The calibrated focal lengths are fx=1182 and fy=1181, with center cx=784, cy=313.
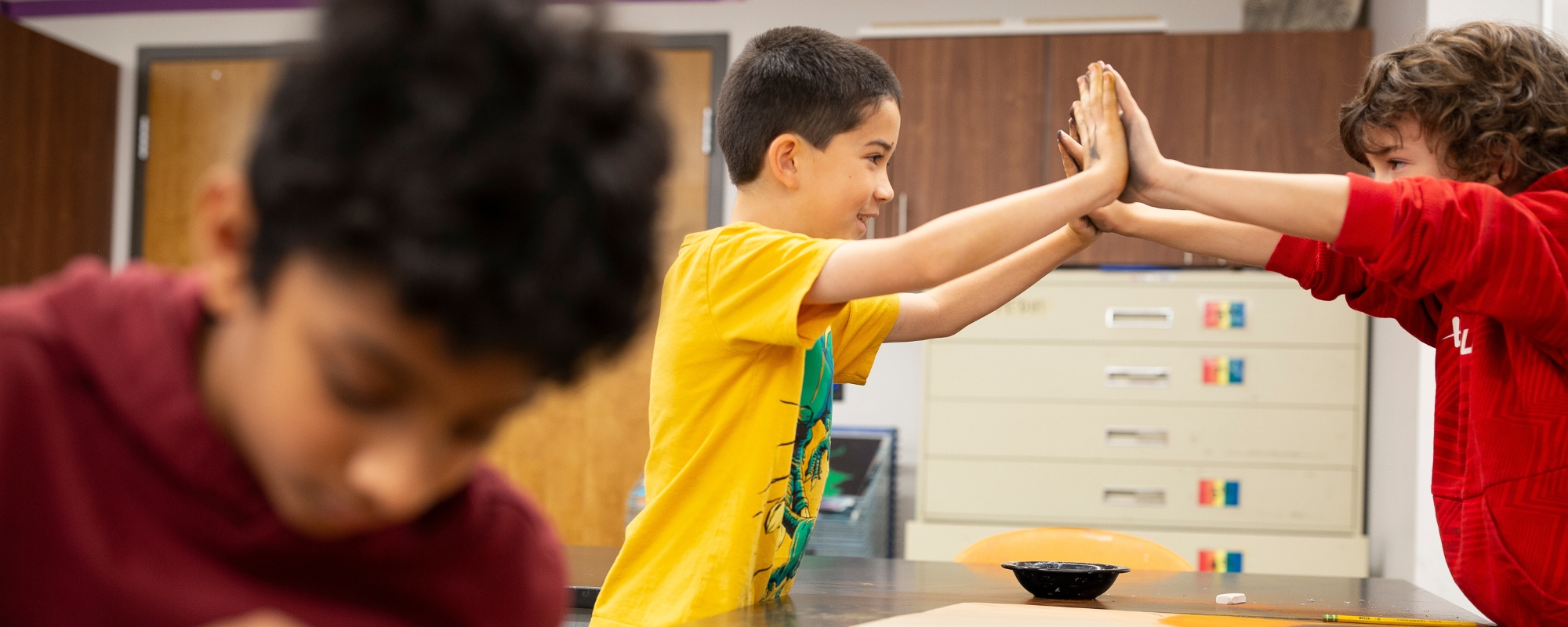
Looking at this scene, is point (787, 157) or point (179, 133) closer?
point (787, 157)

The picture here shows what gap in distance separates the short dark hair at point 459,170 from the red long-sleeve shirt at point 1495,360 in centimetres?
83

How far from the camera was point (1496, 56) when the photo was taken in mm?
1219

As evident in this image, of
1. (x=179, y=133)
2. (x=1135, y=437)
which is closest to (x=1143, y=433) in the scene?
(x=1135, y=437)

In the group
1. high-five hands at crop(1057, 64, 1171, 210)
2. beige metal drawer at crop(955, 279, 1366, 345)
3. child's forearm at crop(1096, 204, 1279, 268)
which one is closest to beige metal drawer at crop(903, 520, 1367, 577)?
beige metal drawer at crop(955, 279, 1366, 345)

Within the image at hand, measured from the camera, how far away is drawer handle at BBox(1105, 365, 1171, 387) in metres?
3.30

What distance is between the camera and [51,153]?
4.00 meters

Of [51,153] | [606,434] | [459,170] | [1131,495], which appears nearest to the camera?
[459,170]

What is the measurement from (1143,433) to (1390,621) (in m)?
2.07

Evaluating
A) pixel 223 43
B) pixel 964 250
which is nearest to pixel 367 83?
pixel 964 250

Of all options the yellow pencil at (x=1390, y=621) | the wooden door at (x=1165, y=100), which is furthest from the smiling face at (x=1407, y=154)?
the wooden door at (x=1165, y=100)

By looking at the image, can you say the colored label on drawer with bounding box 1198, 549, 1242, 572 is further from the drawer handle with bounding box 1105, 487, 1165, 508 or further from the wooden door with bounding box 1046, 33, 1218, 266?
the wooden door with bounding box 1046, 33, 1218, 266

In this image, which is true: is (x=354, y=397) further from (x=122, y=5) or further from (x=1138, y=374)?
(x=122, y=5)

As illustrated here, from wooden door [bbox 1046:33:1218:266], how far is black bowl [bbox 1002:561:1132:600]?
2.10m

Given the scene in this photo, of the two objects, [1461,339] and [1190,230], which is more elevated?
[1190,230]
